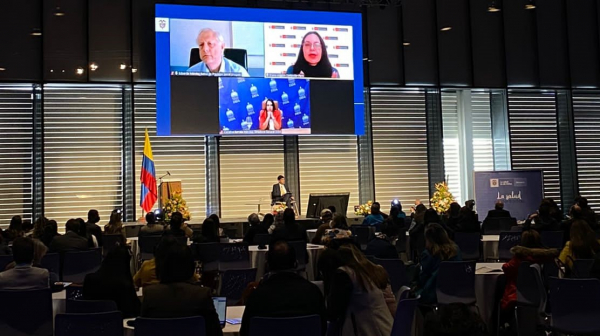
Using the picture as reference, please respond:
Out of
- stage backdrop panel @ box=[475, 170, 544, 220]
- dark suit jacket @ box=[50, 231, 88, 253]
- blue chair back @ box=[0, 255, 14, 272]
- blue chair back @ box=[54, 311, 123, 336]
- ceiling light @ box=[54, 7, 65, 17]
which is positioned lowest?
blue chair back @ box=[54, 311, 123, 336]

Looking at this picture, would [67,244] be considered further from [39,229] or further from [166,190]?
[166,190]

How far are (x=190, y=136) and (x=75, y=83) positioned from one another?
2.90 meters

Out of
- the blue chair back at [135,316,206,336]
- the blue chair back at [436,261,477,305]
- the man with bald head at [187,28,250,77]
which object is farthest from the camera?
the man with bald head at [187,28,250,77]

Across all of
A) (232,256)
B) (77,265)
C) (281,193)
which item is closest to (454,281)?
(232,256)

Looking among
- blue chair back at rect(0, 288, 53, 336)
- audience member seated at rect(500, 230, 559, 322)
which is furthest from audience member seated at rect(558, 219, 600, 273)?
blue chair back at rect(0, 288, 53, 336)

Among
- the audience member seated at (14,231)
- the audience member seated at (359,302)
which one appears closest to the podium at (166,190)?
the audience member seated at (14,231)

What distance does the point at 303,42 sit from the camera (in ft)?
52.3

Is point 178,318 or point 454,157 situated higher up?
point 454,157

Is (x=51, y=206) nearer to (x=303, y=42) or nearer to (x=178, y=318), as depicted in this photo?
(x=303, y=42)

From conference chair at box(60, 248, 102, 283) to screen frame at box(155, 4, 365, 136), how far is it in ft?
22.7

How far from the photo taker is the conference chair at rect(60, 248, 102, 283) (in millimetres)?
7996

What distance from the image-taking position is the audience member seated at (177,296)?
3.83m

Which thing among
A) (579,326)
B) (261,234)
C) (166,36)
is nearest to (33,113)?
(166,36)

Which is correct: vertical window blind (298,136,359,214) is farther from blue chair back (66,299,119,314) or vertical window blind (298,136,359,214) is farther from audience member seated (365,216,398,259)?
blue chair back (66,299,119,314)
